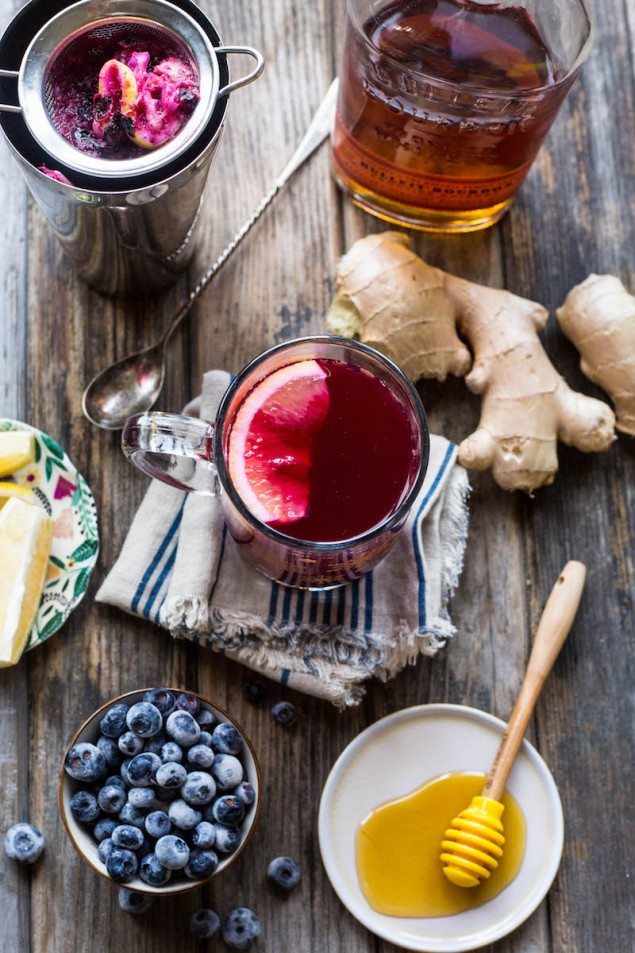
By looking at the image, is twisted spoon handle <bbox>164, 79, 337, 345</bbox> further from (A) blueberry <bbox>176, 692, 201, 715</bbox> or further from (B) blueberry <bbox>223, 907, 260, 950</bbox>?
(B) blueberry <bbox>223, 907, 260, 950</bbox>

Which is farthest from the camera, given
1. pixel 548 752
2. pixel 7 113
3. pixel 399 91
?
pixel 548 752

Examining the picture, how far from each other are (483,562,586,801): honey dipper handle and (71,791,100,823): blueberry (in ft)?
1.59

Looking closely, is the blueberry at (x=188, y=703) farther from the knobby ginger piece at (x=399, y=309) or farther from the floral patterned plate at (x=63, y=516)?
the knobby ginger piece at (x=399, y=309)

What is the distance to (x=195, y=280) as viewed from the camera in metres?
1.35

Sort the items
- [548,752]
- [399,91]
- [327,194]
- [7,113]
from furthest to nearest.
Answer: [327,194]
[548,752]
[399,91]
[7,113]

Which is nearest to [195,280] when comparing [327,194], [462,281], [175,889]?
[327,194]

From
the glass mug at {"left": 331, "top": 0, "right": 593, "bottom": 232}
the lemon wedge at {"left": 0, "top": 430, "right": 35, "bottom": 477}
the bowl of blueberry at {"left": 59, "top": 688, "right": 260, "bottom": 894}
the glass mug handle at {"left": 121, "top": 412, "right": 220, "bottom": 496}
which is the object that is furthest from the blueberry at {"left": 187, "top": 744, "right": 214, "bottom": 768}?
the glass mug at {"left": 331, "top": 0, "right": 593, "bottom": 232}

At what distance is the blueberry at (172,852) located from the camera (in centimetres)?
107

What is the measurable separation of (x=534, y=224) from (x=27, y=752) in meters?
1.01

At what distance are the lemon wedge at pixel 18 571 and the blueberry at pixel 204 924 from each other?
391 millimetres

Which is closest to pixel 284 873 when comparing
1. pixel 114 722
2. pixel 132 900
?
pixel 132 900

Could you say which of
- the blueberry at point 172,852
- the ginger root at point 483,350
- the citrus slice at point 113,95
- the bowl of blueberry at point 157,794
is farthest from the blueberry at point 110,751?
the citrus slice at point 113,95

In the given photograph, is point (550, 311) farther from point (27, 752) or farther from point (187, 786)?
point (27, 752)

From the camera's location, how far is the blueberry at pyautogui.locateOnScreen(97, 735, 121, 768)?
3.67 ft
